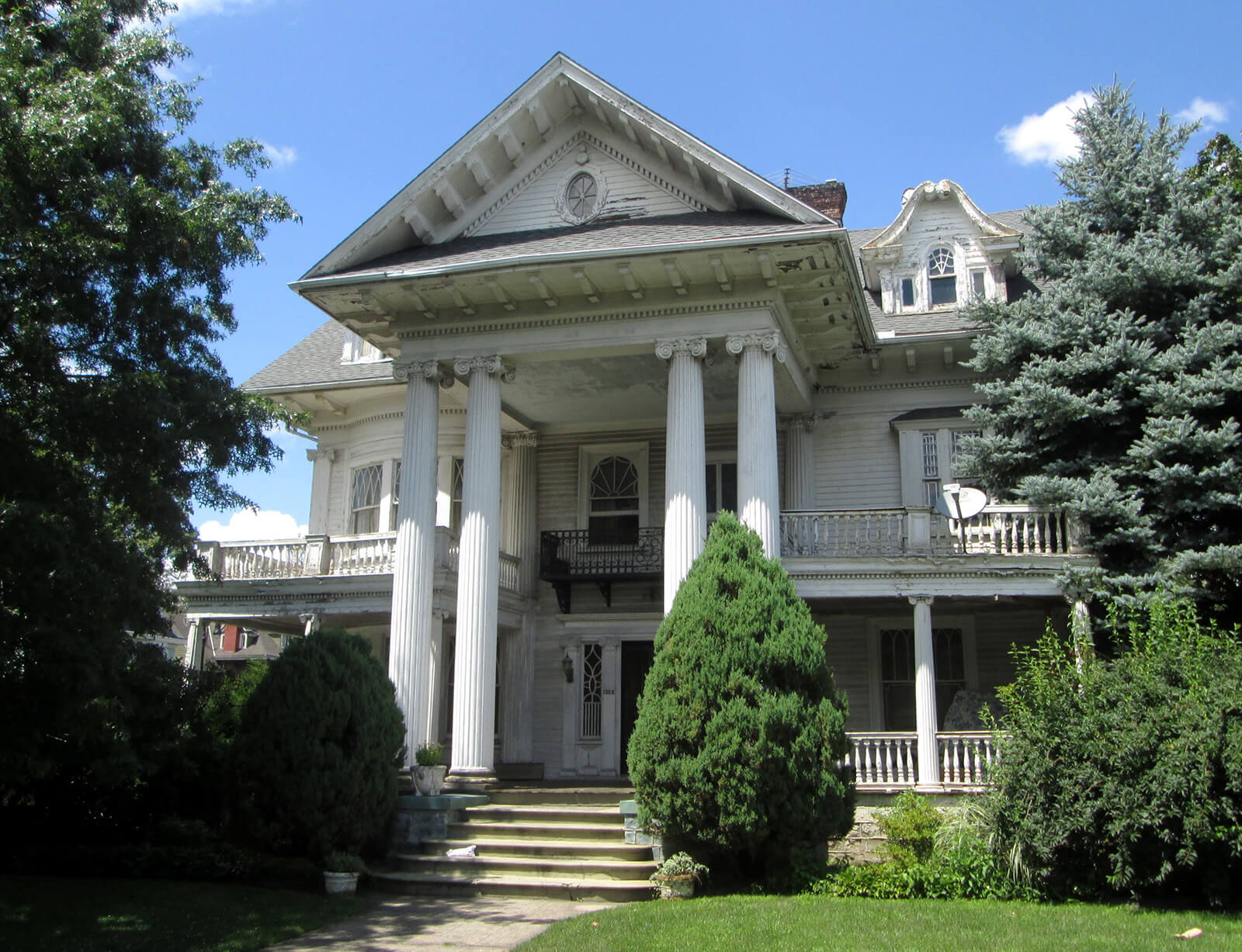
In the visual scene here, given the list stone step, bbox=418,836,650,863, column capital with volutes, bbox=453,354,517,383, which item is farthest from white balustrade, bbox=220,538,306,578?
stone step, bbox=418,836,650,863

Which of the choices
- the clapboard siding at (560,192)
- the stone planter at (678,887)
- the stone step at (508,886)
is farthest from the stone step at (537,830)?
the clapboard siding at (560,192)

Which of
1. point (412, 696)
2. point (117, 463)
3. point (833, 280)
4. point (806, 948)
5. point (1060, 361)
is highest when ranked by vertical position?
point (833, 280)

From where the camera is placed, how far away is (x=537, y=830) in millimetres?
13820

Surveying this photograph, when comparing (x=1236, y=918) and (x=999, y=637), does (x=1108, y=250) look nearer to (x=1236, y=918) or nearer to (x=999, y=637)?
(x=999, y=637)

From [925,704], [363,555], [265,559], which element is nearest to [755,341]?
[925,704]

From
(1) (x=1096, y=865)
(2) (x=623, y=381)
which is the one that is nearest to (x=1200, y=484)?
(1) (x=1096, y=865)

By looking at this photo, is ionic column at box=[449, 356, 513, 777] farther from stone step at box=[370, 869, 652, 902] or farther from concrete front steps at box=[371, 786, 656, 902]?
stone step at box=[370, 869, 652, 902]

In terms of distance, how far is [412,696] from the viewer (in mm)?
15781

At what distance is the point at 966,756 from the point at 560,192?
34.2ft

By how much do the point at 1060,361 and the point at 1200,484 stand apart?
8.60ft

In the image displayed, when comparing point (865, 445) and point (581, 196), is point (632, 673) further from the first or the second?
point (581, 196)

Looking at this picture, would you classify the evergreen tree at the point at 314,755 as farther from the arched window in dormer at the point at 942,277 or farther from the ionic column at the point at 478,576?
the arched window in dormer at the point at 942,277

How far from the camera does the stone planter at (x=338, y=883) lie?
40.0 feet

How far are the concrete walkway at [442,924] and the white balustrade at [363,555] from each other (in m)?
7.59
